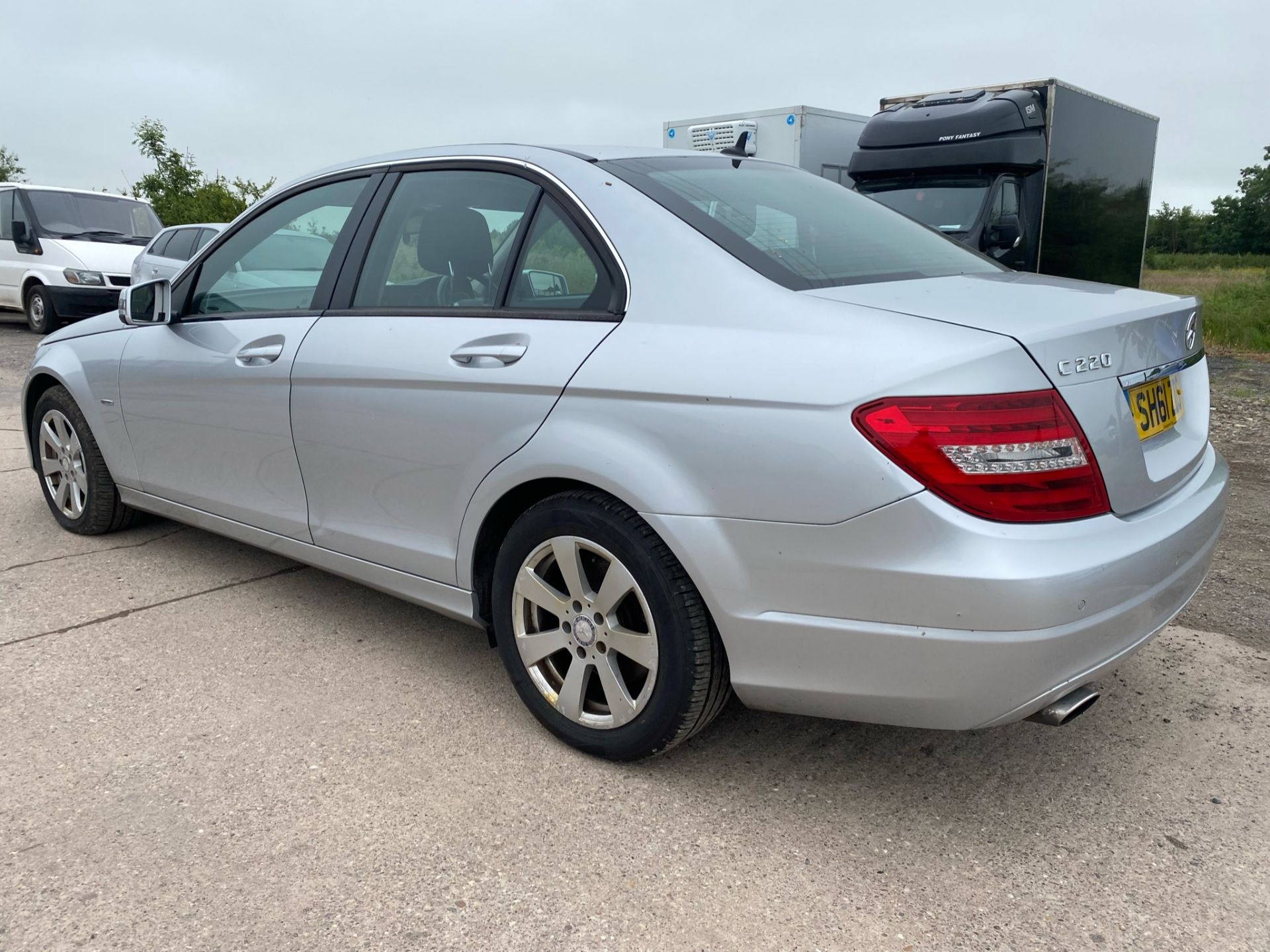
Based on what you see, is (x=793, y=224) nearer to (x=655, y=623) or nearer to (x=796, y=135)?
(x=655, y=623)

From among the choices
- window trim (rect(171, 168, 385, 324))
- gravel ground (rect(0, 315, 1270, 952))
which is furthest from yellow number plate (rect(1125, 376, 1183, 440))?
window trim (rect(171, 168, 385, 324))

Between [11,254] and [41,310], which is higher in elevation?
[11,254]

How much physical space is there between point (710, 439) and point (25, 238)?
14462mm

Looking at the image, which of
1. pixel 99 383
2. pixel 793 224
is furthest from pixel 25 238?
pixel 793 224

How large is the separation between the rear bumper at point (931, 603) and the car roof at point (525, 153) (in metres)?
1.19

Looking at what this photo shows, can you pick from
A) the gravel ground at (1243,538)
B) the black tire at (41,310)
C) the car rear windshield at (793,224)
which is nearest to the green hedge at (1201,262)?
the gravel ground at (1243,538)

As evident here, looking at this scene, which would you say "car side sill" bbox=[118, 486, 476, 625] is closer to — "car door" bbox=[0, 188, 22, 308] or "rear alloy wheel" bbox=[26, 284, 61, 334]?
"rear alloy wheel" bbox=[26, 284, 61, 334]

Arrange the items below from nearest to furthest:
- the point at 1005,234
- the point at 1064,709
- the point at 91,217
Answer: the point at 1064,709 → the point at 1005,234 → the point at 91,217

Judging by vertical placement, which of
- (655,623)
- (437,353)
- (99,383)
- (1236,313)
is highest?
(437,353)

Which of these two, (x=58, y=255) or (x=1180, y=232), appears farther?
(x=1180, y=232)

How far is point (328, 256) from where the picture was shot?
11.1 ft

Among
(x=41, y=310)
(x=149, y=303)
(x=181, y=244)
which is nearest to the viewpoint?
(x=149, y=303)

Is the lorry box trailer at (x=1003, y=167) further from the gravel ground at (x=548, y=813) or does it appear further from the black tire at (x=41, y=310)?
the black tire at (x=41, y=310)

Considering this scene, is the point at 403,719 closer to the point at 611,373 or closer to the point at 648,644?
the point at 648,644
